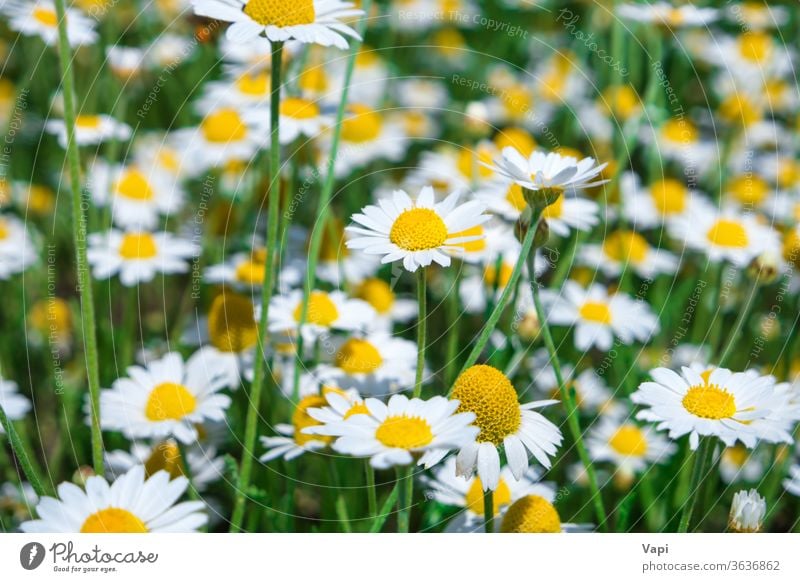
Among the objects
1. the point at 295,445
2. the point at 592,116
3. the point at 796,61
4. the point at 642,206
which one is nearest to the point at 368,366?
the point at 295,445

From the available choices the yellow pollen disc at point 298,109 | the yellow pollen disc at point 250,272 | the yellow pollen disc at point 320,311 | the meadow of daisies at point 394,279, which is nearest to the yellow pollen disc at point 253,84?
the meadow of daisies at point 394,279

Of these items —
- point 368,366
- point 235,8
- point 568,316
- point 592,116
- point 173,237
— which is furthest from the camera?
point 592,116

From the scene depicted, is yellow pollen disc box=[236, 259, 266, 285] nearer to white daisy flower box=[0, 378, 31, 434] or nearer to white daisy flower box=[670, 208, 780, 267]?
white daisy flower box=[0, 378, 31, 434]

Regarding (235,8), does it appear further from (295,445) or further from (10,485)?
(10,485)

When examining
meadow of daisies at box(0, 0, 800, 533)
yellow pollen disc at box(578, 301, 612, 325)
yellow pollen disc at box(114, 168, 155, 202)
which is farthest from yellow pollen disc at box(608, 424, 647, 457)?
yellow pollen disc at box(114, 168, 155, 202)

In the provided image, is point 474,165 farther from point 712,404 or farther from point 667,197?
point 712,404

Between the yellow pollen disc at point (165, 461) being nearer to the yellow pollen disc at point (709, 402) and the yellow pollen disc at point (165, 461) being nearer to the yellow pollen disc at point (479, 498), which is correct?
the yellow pollen disc at point (479, 498)
